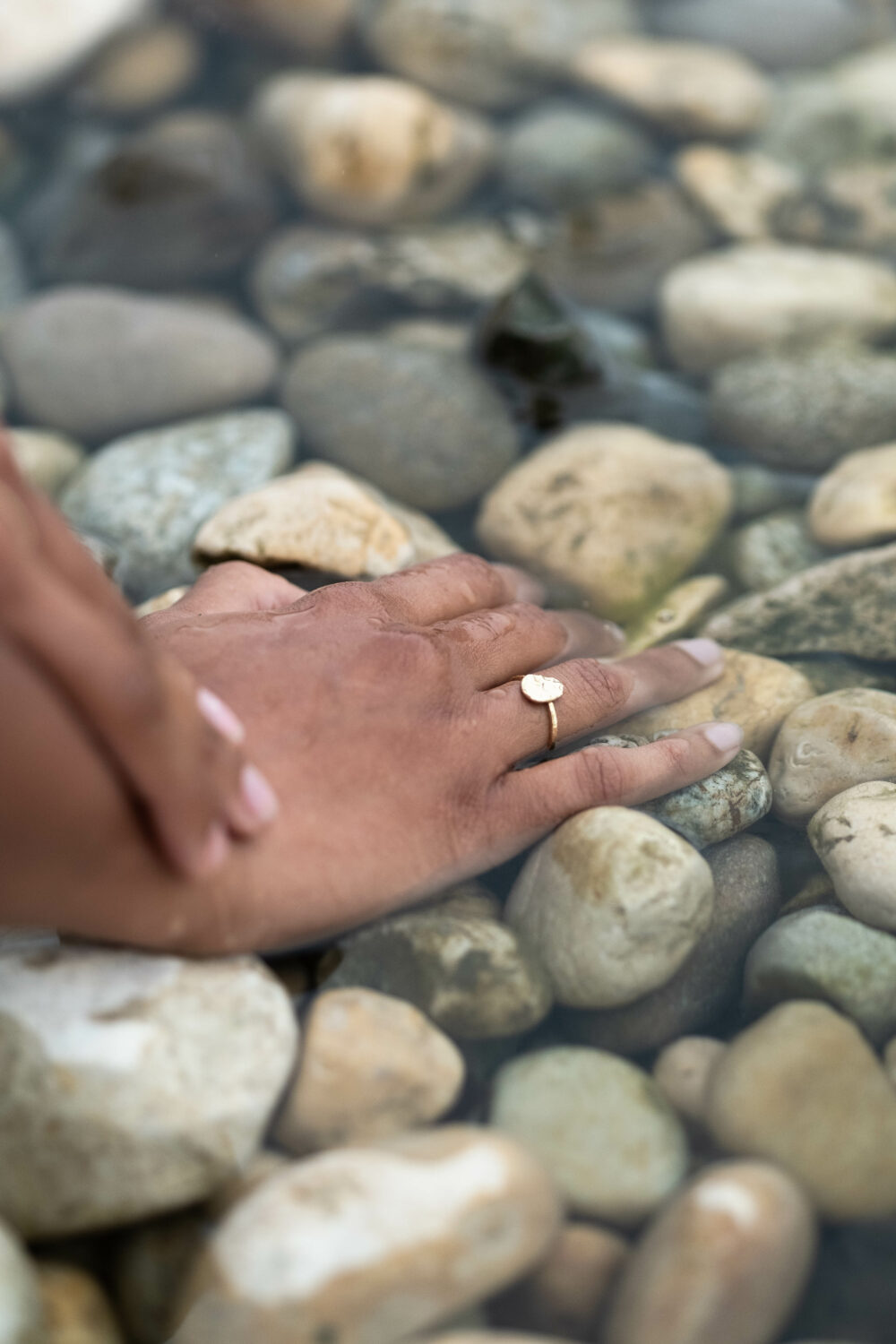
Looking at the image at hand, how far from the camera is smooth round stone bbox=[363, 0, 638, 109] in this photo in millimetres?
5223

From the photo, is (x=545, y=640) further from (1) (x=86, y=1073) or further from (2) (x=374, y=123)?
(2) (x=374, y=123)

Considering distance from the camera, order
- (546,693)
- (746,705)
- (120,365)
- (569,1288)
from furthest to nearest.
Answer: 1. (120,365)
2. (746,705)
3. (546,693)
4. (569,1288)

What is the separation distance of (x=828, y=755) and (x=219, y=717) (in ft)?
5.34

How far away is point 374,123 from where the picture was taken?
466 cm

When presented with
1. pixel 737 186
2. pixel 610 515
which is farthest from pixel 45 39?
pixel 610 515

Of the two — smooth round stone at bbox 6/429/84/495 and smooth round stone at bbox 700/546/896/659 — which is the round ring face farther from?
smooth round stone at bbox 6/429/84/495

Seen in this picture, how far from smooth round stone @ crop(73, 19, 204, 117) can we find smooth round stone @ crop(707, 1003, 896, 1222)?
5.31 meters

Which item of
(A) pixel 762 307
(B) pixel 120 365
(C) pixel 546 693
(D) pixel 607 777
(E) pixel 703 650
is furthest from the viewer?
(A) pixel 762 307

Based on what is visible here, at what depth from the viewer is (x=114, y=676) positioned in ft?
5.65

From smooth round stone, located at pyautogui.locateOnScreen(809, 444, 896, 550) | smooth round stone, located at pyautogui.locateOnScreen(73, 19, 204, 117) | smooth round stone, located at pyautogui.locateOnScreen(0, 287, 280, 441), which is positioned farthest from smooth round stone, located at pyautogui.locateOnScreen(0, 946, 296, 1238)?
smooth round stone, located at pyautogui.locateOnScreen(73, 19, 204, 117)

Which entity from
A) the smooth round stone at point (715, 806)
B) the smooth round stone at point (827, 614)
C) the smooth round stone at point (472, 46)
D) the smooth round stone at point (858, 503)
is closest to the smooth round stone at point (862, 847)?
the smooth round stone at point (715, 806)

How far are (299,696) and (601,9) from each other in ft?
17.5

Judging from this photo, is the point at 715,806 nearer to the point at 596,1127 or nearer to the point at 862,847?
the point at 862,847

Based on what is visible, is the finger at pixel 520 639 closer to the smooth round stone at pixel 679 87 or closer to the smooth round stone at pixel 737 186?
the smooth round stone at pixel 737 186
